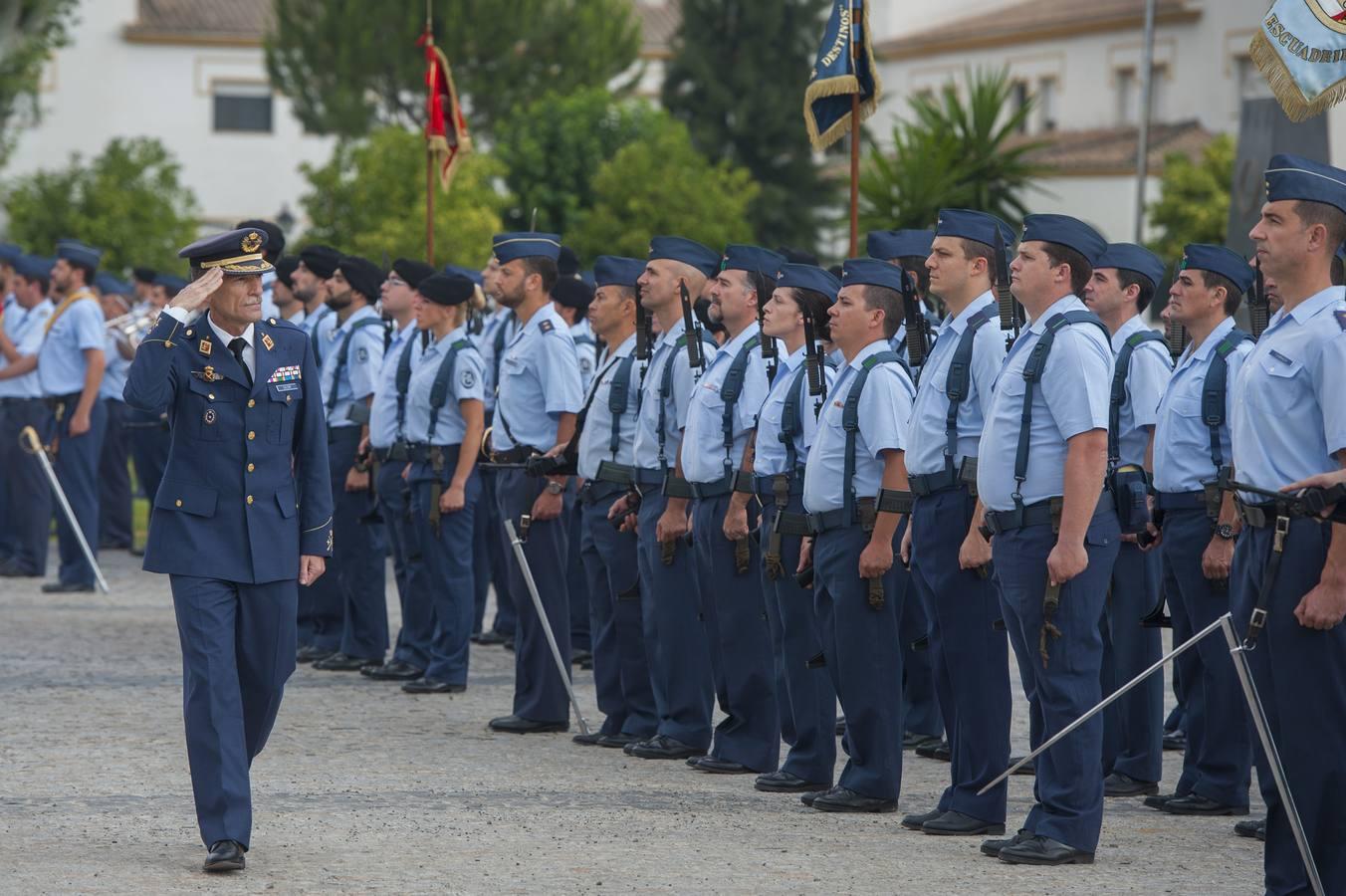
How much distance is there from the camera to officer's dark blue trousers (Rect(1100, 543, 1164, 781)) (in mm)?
9266

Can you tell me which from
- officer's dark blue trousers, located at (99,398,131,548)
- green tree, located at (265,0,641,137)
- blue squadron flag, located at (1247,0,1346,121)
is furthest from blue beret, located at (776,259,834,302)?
green tree, located at (265,0,641,137)

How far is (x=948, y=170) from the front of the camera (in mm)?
23344

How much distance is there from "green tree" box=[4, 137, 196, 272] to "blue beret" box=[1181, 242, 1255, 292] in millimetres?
33410

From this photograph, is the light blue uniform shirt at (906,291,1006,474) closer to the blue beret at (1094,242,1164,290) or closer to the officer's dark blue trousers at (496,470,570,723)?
the blue beret at (1094,242,1164,290)

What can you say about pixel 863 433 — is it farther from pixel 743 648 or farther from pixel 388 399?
pixel 388 399

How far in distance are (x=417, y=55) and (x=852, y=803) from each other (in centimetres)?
4498

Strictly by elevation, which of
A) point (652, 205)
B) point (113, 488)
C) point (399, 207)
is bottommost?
point (113, 488)

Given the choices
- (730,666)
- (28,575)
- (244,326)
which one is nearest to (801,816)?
(730,666)

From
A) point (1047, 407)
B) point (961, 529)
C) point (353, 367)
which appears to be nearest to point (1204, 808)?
point (961, 529)

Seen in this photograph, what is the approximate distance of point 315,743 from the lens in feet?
33.0

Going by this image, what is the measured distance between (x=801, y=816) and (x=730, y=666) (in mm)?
1255

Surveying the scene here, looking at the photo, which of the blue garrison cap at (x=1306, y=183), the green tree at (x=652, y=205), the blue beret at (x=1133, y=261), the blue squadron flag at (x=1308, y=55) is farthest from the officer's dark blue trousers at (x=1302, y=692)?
the green tree at (x=652, y=205)

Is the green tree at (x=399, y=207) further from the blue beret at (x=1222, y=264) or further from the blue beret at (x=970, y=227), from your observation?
the blue beret at (x=970, y=227)

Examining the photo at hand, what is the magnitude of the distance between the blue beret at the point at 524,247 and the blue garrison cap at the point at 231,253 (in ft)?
11.8
